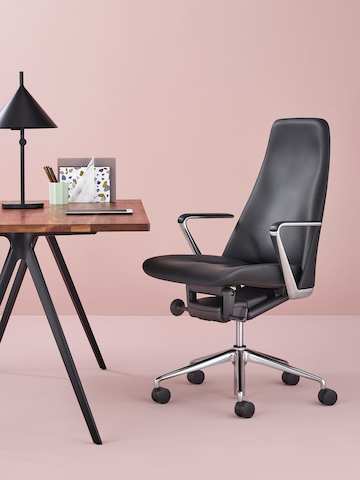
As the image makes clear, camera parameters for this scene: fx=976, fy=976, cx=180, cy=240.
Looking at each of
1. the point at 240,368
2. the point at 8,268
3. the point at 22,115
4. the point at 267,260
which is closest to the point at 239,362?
the point at 240,368

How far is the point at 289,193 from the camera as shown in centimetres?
418

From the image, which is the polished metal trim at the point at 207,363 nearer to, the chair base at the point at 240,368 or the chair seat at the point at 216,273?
the chair base at the point at 240,368

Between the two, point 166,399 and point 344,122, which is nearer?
point 166,399

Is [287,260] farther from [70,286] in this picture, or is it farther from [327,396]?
[70,286]

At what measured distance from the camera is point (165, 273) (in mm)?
3959

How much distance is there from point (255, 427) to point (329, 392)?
0.43 metres

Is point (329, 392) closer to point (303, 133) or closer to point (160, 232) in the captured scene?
point (303, 133)

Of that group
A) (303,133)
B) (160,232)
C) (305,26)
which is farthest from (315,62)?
(303,133)

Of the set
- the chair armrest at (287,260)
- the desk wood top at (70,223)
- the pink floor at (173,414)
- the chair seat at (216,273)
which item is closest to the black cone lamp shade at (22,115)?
the desk wood top at (70,223)

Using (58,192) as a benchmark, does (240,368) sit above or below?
below

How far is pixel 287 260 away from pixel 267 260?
1.49ft

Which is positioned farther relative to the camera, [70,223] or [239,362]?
[239,362]

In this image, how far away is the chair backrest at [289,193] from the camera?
158 inches

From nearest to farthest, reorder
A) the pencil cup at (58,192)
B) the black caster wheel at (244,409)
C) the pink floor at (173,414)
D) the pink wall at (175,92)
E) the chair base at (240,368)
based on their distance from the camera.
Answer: the pink floor at (173,414) < the black caster wheel at (244,409) < the chair base at (240,368) < the pencil cup at (58,192) < the pink wall at (175,92)
